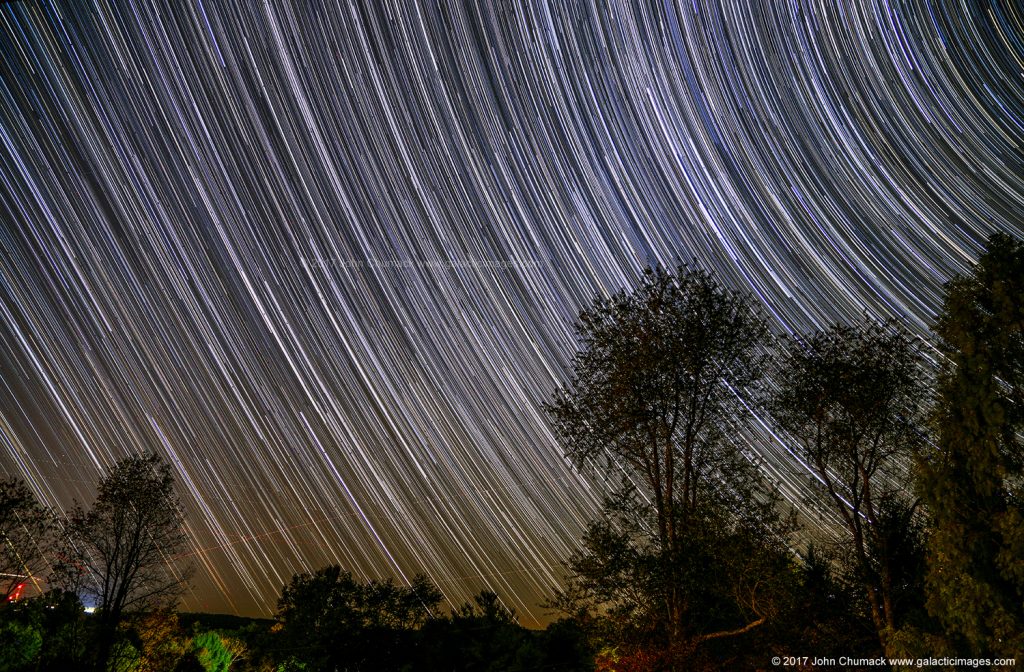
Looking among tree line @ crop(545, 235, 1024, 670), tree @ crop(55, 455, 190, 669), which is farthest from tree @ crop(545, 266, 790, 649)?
tree @ crop(55, 455, 190, 669)

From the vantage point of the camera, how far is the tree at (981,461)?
26.1 ft

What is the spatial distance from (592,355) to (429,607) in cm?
3167

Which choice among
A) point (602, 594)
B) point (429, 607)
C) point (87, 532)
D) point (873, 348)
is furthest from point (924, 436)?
point (429, 607)

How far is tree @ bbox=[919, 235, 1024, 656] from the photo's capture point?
26.1 ft

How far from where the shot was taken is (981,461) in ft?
27.3

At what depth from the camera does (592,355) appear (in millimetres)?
15133

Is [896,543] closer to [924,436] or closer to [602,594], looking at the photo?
[924,436]

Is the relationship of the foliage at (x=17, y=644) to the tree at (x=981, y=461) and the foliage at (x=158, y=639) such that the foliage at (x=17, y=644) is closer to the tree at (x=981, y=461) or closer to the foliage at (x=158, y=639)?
the foliage at (x=158, y=639)

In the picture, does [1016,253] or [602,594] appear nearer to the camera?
[1016,253]

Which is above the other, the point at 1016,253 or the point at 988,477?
the point at 1016,253

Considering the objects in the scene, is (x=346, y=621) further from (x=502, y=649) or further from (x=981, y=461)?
(x=981, y=461)

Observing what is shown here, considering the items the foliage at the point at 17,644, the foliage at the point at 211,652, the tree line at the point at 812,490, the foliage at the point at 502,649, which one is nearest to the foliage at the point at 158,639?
the foliage at the point at 211,652

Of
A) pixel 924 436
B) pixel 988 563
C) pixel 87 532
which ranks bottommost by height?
pixel 988 563

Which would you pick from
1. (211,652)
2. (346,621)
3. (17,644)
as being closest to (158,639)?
(211,652)
